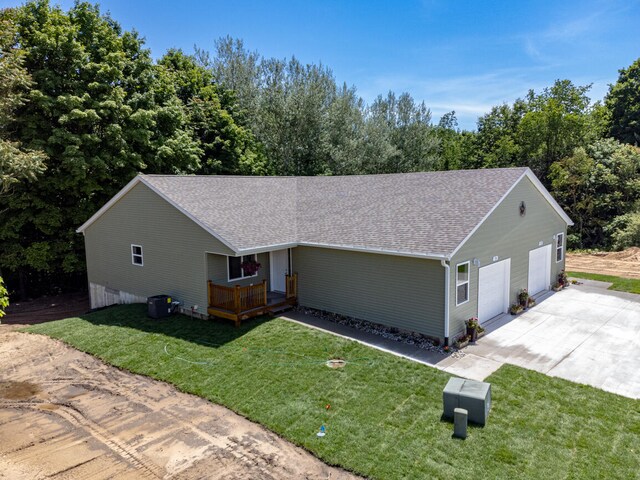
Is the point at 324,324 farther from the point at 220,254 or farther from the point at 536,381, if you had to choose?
the point at 536,381

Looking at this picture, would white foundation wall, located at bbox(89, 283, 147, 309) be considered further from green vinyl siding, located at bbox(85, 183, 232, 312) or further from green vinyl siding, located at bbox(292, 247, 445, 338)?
green vinyl siding, located at bbox(292, 247, 445, 338)

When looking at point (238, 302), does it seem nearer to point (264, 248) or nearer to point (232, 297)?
point (232, 297)

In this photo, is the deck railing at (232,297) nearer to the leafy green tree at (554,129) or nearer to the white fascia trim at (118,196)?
the white fascia trim at (118,196)

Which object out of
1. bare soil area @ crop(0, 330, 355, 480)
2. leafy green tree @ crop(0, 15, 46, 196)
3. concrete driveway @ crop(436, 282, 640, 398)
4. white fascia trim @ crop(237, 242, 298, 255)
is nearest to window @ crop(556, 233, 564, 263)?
concrete driveway @ crop(436, 282, 640, 398)

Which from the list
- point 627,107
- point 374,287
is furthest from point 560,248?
point 627,107

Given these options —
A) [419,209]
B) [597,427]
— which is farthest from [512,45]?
[597,427]

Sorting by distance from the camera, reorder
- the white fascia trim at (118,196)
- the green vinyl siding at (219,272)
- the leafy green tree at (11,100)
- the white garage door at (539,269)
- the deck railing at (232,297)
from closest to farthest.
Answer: the deck railing at (232,297) → the green vinyl siding at (219,272) → the white fascia trim at (118,196) → the leafy green tree at (11,100) → the white garage door at (539,269)

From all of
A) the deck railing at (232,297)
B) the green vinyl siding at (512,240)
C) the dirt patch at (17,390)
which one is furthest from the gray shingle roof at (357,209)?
the dirt patch at (17,390)
